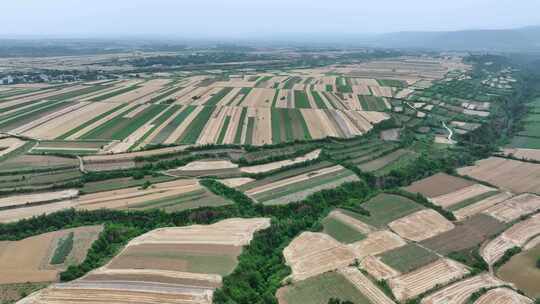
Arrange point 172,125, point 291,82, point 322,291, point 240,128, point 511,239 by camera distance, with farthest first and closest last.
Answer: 1. point 291,82
2. point 172,125
3. point 240,128
4. point 511,239
5. point 322,291

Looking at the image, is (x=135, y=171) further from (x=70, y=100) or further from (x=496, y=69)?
(x=496, y=69)

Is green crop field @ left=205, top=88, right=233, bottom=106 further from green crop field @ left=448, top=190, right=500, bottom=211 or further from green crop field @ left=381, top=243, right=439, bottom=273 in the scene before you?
green crop field @ left=381, top=243, right=439, bottom=273

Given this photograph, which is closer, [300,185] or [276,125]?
[300,185]

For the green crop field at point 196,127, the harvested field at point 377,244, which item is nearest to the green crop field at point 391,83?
the green crop field at point 196,127

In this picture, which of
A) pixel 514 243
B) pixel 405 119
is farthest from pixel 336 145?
pixel 514 243

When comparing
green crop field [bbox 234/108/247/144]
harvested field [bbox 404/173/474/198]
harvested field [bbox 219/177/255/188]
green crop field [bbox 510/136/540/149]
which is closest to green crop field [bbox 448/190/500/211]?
harvested field [bbox 404/173/474/198]

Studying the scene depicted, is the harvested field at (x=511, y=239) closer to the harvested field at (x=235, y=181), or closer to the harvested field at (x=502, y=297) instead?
the harvested field at (x=502, y=297)

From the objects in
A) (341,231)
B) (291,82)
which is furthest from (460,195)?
(291,82)

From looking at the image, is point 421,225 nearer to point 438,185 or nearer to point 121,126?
point 438,185
